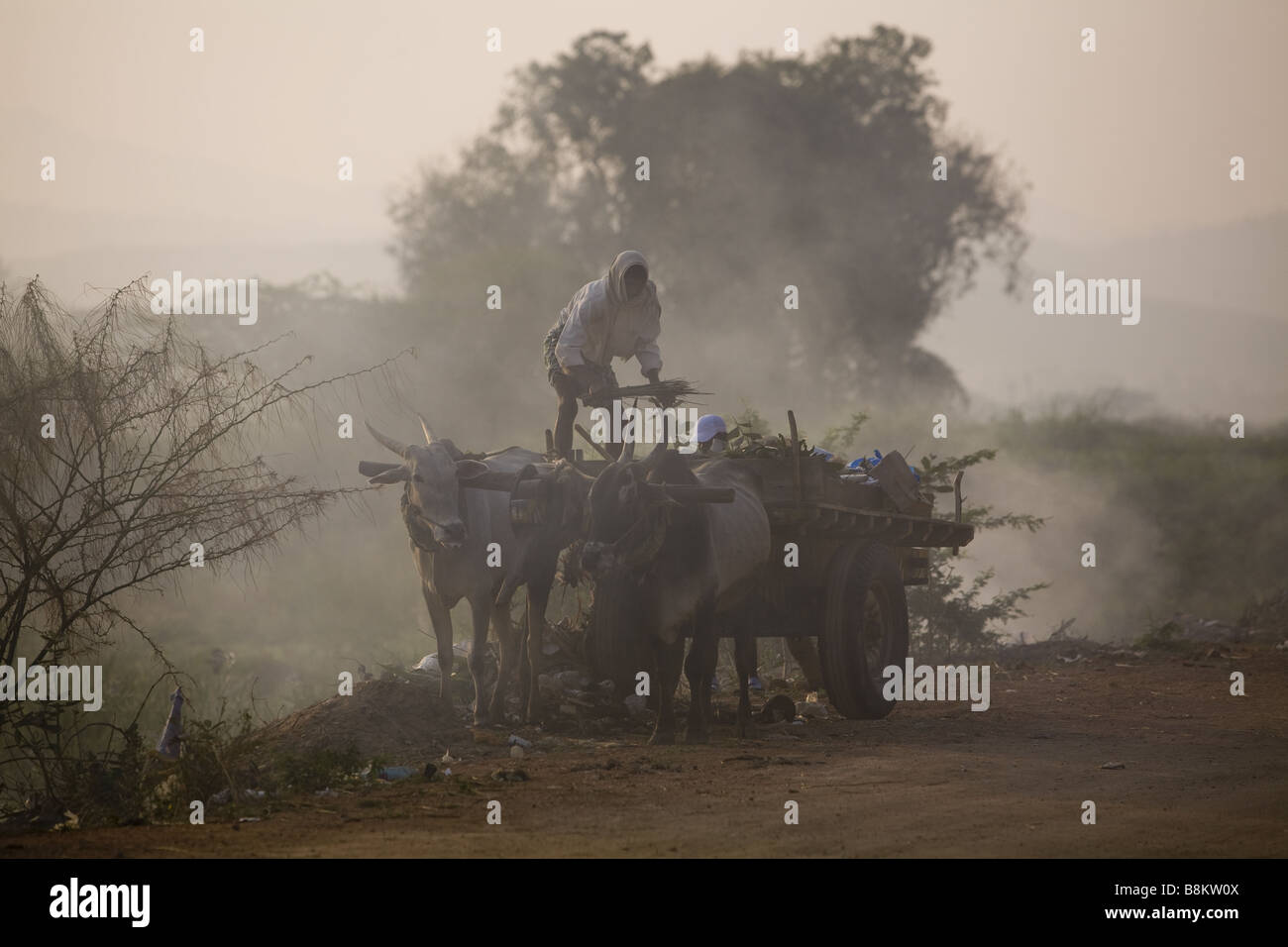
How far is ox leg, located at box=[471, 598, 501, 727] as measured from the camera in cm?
1035

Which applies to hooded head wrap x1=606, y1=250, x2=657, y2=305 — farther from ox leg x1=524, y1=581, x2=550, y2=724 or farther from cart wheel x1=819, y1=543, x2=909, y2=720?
cart wheel x1=819, y1=543, x2=909, y2=720

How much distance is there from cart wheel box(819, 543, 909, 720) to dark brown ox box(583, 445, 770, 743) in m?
0.94

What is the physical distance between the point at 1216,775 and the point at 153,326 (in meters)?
6.97

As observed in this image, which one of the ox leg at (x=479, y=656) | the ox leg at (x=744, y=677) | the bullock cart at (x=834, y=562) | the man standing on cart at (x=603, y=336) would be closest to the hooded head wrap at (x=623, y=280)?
the man standing on cart at (x=603, y=336)

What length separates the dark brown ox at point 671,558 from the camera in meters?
9.24

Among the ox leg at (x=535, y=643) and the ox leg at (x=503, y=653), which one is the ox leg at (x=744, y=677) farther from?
the ox leg at (x=503, y=653)

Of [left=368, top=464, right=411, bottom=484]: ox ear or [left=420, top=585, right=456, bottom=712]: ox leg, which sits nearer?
[left=368, top=464, right=411, bottom=484]: ox ear

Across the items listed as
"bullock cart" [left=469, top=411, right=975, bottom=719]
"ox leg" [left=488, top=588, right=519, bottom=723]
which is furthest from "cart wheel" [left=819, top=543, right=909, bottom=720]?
"ox leg" [left=488, top=588, right=519, bottom=723]

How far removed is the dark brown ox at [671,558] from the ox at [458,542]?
1045mm

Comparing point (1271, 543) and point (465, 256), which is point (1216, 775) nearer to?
point (1271, 543)
